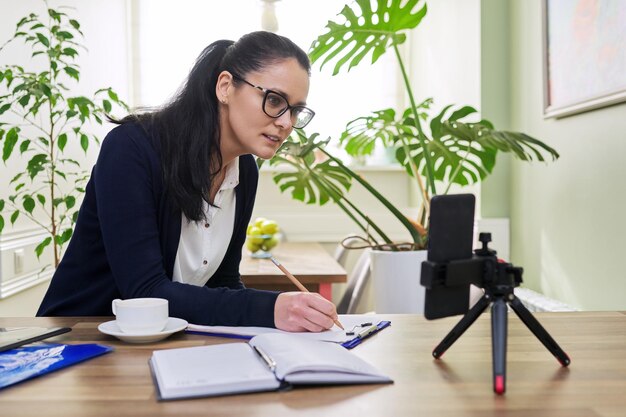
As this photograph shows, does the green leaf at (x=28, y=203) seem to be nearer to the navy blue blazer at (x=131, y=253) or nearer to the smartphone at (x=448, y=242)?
the navy blue blazer at (x=131, y=253)

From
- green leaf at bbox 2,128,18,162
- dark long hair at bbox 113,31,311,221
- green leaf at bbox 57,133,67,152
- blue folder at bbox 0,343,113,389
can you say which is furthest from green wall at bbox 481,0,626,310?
green leaf at bbox 2,128,18,162

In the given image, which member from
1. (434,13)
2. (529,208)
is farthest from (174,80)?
(529,208)

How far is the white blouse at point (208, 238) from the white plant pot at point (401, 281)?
69cm

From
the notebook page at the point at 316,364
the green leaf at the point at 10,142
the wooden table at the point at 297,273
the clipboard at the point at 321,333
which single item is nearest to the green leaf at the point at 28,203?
the green leaf at the point at 10,142

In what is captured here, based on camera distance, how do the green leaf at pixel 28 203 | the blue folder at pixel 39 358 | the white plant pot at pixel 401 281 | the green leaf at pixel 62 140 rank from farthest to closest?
the green leaf at pixel 62 140 < the green leaf at pixel 28 203 < the white plant pot at pixel 401 281 < the blue folder at pixel 39 358

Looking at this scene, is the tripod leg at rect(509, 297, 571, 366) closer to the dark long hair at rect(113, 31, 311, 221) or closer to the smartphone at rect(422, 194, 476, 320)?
the smartphone at rect(422, 194, 476, 320)

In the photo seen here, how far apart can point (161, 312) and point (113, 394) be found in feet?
1.04

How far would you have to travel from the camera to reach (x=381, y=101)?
4.68 meters

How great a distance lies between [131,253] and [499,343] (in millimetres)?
790

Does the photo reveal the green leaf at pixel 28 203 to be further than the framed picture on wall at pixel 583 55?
Yes

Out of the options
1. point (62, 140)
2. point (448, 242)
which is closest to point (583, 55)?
point (448, 242)

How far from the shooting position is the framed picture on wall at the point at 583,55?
2.01m

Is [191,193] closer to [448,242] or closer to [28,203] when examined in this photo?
[448,242]

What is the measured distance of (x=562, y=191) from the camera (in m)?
2.43
